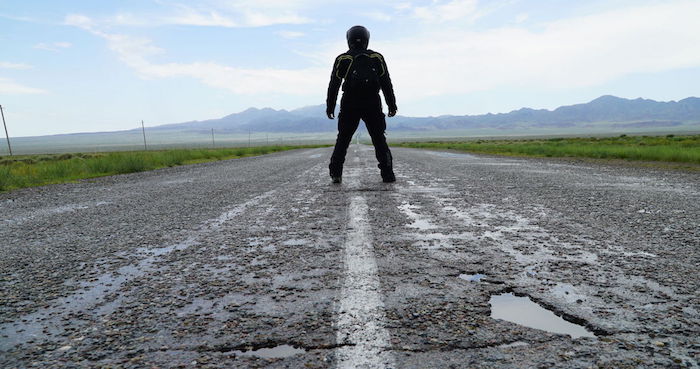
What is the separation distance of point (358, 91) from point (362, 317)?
19.2 feet

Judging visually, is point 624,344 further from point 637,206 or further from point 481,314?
point 637,206

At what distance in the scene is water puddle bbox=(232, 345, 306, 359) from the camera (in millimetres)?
1613

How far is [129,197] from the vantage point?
22.2 feet

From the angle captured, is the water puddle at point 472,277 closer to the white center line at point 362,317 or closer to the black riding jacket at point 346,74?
the white center line at point 362,317

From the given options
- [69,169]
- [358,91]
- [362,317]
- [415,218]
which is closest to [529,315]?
[362,317]

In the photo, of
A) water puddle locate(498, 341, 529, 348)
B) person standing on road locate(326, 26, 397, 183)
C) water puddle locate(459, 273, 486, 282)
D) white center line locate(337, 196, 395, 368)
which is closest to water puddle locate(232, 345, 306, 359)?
white center line locate(337, 196, 395, 368)

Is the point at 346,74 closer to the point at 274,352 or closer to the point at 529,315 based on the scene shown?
the point at 529,315

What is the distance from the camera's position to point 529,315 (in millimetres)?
1960

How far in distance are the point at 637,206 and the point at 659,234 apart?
65.1 inches

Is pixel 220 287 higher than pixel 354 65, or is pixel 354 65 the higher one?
pixel 354 65

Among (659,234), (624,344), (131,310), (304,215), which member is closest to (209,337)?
(131,310)

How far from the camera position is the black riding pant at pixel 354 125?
24.2 ft

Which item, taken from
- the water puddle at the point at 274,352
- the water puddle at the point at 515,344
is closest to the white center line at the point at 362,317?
the water puddle at the point at 274,352

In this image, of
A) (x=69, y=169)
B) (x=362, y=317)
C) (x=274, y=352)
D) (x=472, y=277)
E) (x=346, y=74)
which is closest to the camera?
(x=274, y=352)
